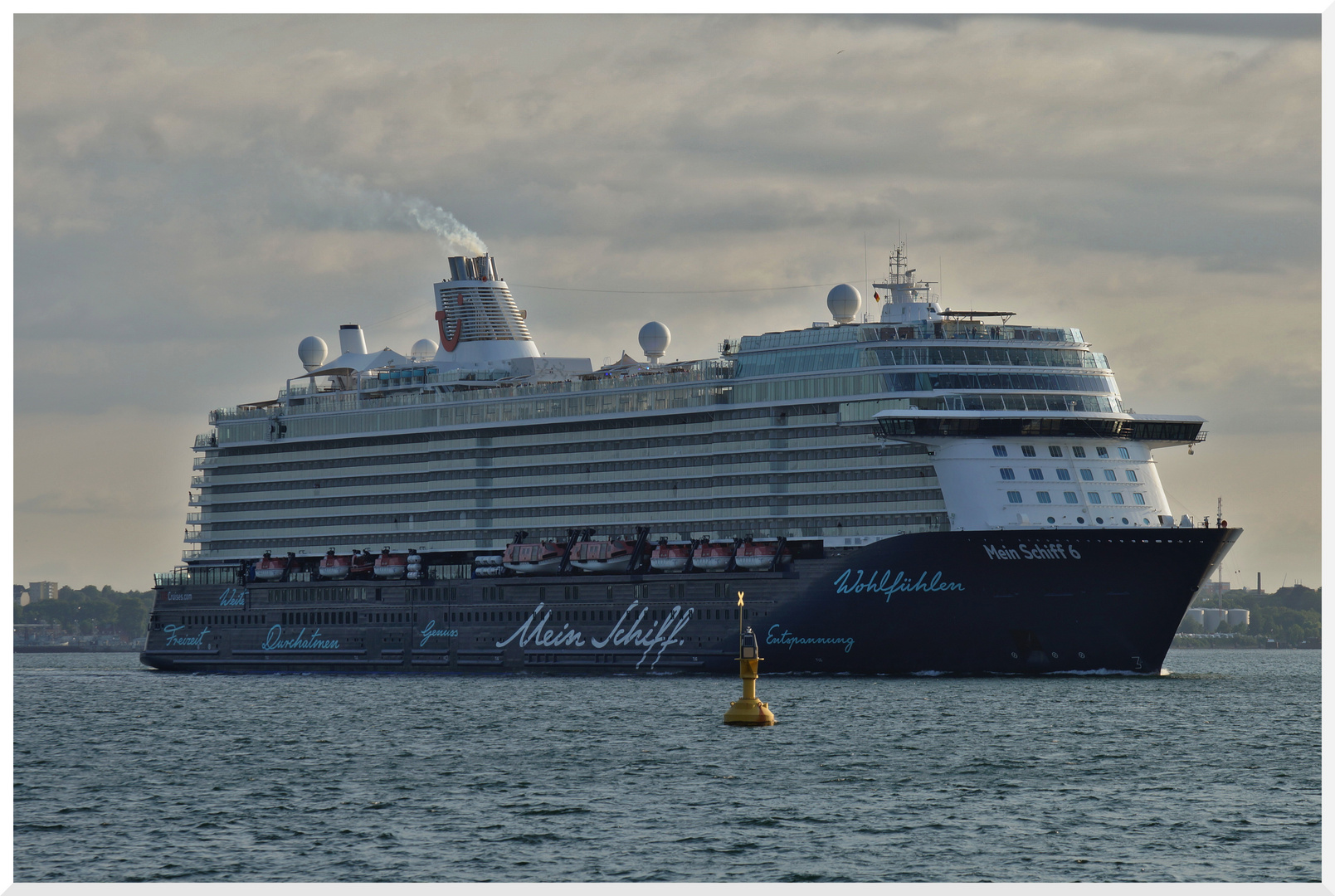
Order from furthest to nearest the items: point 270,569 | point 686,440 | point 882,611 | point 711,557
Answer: point 270,569, point 686,440, point 711,557, point 882,611

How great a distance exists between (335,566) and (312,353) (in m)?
14.4

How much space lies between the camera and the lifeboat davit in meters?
104

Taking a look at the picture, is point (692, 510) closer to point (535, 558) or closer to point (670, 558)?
point (670, 558)

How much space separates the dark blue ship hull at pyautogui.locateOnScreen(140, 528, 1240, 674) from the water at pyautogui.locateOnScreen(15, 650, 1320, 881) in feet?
6.78

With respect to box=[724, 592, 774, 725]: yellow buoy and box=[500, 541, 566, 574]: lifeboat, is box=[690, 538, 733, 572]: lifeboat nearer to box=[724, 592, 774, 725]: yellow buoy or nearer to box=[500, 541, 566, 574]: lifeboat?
box=[500, 541, 566, 574]: lifeboat

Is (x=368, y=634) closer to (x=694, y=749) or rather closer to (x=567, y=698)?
(x=567, y=698)

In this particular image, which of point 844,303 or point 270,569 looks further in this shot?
point 270,569

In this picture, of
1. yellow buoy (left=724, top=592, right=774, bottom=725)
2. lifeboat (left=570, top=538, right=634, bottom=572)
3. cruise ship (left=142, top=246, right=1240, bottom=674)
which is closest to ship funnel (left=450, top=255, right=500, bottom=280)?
cruise ship (left=142, top=246, right=1240, bottom=674)

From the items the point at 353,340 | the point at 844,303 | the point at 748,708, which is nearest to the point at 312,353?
the point at 353,340

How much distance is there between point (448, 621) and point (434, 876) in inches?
2305

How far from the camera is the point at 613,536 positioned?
298 ft

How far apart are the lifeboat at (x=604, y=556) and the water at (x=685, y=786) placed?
39.9ft

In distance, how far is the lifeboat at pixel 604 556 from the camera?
89250mm

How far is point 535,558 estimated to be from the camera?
92312 millimetres
